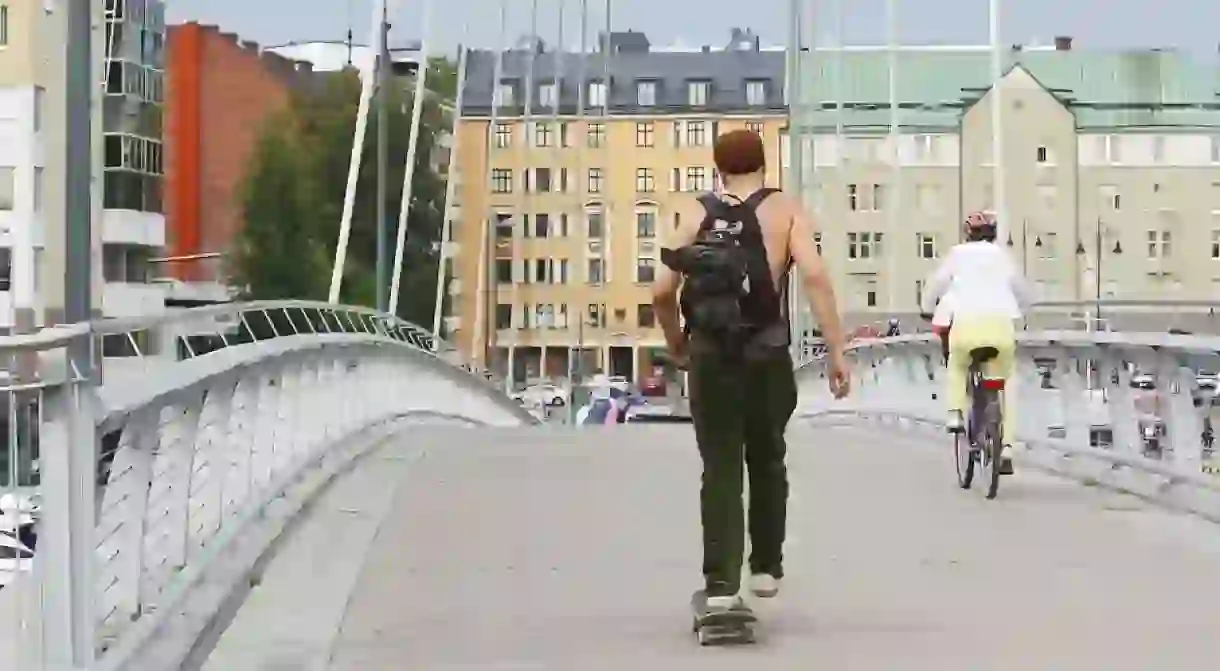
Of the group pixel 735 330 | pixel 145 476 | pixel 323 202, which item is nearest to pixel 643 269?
pixel 323 202

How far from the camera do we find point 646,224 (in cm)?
11769

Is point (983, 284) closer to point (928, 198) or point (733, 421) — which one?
point (733, 421)

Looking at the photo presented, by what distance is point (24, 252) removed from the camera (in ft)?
20.3

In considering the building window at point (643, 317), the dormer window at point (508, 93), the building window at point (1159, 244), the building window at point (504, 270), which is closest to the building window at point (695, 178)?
the building window at point (643, 317)

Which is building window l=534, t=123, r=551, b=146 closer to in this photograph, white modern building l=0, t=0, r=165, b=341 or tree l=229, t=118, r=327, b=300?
tree l=229, t=118, r=327, b=300

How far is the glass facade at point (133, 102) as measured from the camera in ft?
24.7

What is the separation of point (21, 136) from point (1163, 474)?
30.3 ft

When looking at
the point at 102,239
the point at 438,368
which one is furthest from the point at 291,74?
the point at 102,239

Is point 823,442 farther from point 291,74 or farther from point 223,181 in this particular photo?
point 291,74

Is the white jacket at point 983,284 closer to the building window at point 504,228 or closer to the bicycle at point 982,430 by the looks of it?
the bicycle at point 982,430

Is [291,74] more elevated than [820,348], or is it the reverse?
[291,74]

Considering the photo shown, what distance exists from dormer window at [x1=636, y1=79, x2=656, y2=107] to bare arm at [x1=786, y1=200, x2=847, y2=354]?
4567 inches

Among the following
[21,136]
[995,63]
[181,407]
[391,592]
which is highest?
[995,63]

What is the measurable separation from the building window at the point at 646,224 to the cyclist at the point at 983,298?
333 feet
